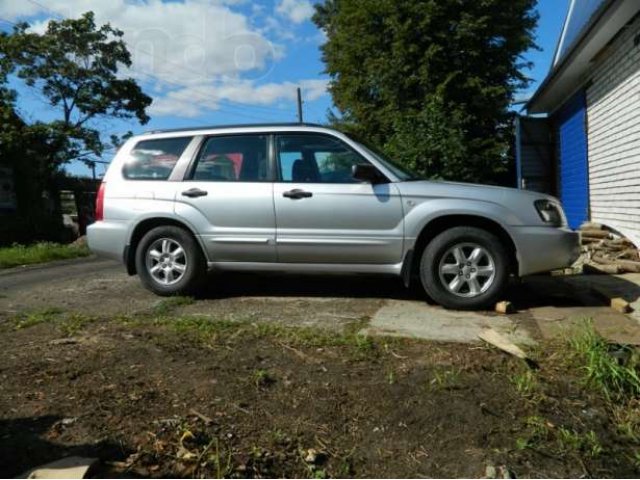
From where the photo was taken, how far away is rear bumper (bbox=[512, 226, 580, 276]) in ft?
16.5

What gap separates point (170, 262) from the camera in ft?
18.9

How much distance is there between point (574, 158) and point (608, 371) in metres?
9.62

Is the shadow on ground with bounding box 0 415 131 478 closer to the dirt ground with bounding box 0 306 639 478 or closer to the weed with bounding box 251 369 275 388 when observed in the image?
the dirt ground with bounding box 0 306 639 478

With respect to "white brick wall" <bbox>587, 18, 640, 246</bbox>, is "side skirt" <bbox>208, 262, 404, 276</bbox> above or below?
below

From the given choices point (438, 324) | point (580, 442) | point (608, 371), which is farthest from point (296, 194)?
point (580, 442)

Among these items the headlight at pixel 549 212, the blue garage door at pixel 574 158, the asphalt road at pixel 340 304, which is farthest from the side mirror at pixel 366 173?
the blue garage door at pixel 574 158

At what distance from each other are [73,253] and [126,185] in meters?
7.15

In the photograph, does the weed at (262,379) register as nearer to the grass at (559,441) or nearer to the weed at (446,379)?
the weed at (446,379)

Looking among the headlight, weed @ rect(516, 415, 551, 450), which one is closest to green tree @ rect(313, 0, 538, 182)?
the headlight

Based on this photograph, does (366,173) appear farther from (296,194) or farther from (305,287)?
(305,287)

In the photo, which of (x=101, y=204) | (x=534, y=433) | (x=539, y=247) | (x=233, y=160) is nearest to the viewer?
(x=534, y=433)

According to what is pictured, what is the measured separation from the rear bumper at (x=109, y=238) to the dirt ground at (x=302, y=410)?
193cm

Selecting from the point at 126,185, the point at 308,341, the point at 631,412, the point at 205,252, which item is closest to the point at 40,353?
the point at 308,341

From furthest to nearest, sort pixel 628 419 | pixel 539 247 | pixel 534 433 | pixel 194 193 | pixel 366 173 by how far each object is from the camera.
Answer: pixel 194 193 → pixel 366 173 → pixel 539 247 → pixel 628 419 → pixel 534 433
